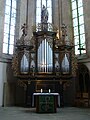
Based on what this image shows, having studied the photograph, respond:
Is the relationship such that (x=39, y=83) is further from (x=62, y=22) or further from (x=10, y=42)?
(x=62, y=22)

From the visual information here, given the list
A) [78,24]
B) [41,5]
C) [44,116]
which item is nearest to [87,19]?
[78,24]

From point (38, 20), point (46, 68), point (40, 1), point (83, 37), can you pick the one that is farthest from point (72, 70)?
point (40, 1)

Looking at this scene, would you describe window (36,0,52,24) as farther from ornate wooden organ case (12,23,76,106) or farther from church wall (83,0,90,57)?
church wall (83,0,90,57)

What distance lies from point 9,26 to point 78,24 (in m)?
5.73

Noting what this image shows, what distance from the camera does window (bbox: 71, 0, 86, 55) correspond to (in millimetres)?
16219

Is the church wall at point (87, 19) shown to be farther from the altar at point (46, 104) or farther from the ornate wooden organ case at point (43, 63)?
the altar at point (46, 104)

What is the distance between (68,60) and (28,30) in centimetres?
475

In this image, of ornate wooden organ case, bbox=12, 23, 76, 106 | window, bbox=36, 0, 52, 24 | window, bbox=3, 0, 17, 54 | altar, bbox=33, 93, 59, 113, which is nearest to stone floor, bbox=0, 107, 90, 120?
altar, bbox=33, 93, 59, 113

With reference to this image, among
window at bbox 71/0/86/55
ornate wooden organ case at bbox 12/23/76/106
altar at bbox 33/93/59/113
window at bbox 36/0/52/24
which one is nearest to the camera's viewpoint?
altar at bbox 33/93/59/113

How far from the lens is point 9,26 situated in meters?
16.7

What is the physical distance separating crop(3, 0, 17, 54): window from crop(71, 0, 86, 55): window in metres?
5.17

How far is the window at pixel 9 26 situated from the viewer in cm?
1628

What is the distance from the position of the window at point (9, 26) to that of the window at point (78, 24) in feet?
17.0

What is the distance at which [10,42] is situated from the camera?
16.6 m
